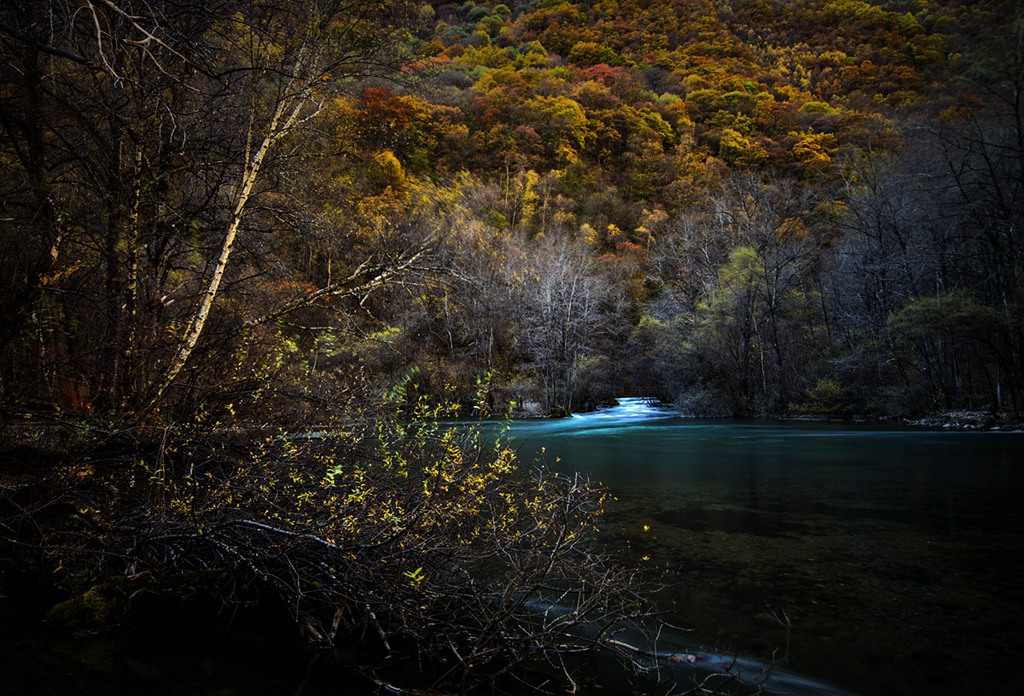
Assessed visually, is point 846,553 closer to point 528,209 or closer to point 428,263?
point 428,263

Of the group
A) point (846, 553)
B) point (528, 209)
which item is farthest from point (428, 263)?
point (528, 209)

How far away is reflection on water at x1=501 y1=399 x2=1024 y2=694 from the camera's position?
4375 mm

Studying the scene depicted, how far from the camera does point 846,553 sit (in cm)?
679

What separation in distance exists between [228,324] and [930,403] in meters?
27.8

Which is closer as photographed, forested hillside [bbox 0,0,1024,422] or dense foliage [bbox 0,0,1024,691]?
dense foliage [bbox 0,0,1024,691]

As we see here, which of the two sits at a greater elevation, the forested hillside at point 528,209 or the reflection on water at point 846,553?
the forested hillside at point 528,209

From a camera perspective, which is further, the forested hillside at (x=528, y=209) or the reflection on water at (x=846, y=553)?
the forested hillside at (x=528, y=209)

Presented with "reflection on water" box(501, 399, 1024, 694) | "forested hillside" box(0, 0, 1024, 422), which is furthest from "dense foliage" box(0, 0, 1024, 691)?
"reflection on water" box(501, 399, 1024, 694)

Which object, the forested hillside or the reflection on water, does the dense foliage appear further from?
the reflection on water

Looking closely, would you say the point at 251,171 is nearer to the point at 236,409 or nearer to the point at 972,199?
the point at 236,409

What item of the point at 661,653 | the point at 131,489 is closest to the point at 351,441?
the point at 131,489

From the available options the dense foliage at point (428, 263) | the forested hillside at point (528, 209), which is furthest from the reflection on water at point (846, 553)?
the forested hillside at point (528, 209)

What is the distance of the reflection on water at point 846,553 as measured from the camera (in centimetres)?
438

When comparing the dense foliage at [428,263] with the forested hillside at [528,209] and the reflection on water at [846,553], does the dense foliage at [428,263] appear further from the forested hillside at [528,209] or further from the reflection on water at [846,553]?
the reflection on water at [846,553]
